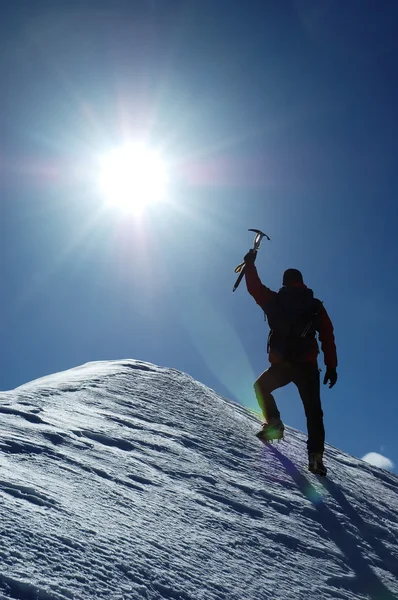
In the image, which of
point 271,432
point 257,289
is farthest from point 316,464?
point 257,289

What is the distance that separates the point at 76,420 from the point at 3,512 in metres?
2.12

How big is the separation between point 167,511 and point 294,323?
3.06 m

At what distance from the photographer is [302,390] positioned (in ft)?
17.8

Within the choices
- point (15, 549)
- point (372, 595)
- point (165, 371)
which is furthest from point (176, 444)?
point (165, 371)

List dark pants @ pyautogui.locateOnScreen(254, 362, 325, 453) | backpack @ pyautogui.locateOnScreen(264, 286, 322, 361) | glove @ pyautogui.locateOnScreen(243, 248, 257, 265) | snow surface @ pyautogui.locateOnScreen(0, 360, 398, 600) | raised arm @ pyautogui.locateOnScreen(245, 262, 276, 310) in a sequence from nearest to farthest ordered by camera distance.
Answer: snow surface @ pyautogui.locateOnScreen(0, 360, 398, 600) < dark pants @ pyautogui.locateOnScreen(254, 362, 325, 453) < backpack @ pyautogui.locateOnScreen(264, 286, 322, 361) < raised arm @ pyautogui.locateOnScreen(245, 262, 276, 310) < glove @ pyautogui.locateOnScreen(243, 248, 257, 265)

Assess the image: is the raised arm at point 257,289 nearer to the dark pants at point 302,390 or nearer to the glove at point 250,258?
the glove at point 250,258

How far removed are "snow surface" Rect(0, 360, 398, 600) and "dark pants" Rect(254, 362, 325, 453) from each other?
0.36 meters

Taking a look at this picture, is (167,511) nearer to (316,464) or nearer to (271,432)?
(316,464)

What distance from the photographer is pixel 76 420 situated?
436 centimetres

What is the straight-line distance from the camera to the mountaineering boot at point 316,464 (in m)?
4.95

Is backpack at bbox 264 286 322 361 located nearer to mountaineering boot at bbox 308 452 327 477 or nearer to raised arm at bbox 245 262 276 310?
raised arm at bbox 245 262 276 310

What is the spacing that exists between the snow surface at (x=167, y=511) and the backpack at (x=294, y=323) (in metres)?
1.13

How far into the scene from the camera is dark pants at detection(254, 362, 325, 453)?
519 cm

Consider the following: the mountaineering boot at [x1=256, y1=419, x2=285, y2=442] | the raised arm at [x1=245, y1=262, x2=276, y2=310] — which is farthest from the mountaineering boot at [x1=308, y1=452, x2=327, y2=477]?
the raised arm at [x1=245, y1=262, x2=276, y2=310]
